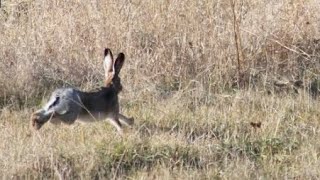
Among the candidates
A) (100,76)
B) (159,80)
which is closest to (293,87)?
(159,80)

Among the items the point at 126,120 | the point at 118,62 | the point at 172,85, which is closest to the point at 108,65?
the point at 118,62

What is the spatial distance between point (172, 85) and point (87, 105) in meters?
1.43

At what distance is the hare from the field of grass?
97 mm

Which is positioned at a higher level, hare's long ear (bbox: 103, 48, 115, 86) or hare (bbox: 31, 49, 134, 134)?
hare's long ear (bbox: 103, 48, 115, 86)

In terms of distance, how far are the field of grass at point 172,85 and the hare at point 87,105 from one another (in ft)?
0.32

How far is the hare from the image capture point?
5.13 meters

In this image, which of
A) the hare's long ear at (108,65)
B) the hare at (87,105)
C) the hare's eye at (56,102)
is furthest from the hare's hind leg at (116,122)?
the hare's eye at (56,102)

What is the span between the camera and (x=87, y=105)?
17.5 ft

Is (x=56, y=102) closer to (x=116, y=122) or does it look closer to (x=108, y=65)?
(x=116, y=122)

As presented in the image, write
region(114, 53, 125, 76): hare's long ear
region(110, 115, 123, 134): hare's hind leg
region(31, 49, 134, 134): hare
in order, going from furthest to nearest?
region(114, 53, 125, 76): hare's long ear < region(110, 115, 123, 134): hare's hind leg < region(31, 49, 134, 134): hare

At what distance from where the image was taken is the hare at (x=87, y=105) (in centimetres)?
513

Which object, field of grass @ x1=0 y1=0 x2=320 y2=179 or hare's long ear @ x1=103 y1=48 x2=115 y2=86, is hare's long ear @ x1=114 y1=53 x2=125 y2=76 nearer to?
hare's long ear @ x1=103 y1=48 x2=115 y2=86

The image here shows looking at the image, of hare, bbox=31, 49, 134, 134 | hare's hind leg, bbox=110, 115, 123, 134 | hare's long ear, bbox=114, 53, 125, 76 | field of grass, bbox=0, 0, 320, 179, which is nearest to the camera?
field of grass, bbox=0, 0, 320, 179

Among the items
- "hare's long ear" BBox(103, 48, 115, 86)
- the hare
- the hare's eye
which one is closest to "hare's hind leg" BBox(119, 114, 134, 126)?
the hare
